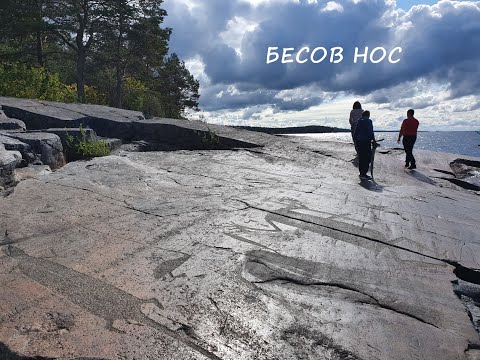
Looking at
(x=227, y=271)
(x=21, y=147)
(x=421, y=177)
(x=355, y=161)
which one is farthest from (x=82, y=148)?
(x=421, y=177)

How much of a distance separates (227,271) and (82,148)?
549 cm

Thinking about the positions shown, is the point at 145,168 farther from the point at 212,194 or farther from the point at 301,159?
the point at 301,159

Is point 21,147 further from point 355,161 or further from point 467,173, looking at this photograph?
point 467,173

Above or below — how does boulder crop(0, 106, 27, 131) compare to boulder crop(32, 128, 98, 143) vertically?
above

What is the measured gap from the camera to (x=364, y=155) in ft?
28.2

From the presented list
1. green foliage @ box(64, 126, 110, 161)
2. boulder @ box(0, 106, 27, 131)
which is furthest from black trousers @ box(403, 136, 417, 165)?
boulder @ box(0, 106, 27, 131)

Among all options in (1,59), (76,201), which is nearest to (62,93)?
(1,59)

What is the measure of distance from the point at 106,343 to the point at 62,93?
15394mm

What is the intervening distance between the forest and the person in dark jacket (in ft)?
39.0

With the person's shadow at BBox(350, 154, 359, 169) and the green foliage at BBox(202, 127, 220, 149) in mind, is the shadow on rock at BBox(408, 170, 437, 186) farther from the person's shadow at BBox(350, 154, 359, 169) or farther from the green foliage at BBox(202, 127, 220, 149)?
the green foliage at BBox(202, 127, 220, 149)

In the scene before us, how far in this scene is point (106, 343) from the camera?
2.41m

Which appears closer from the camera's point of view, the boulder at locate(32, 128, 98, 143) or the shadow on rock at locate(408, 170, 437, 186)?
the boulder at locate(32, 128, 98, 143)

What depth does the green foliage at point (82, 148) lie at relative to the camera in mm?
7785

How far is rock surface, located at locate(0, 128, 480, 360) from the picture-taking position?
2549 mm
